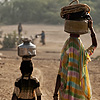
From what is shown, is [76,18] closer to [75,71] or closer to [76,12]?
[76,12]

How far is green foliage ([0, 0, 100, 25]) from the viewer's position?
141ft

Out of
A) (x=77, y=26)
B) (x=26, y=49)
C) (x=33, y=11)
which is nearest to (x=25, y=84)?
(x=26, y=49)

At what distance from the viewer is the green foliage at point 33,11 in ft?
141

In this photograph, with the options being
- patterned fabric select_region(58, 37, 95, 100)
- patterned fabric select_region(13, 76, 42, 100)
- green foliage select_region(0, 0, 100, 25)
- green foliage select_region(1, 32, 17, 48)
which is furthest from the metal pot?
green foliage select_region(0, 0, 100, 25)

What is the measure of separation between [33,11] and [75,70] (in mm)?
43342

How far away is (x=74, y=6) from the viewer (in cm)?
359

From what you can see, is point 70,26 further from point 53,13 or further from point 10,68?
point 53,13

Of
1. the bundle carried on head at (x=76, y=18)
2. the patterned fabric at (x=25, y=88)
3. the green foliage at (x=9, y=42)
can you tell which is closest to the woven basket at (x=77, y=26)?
the bundle carried on head at (x=76, y=18)

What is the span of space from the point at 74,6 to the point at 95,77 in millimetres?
5785

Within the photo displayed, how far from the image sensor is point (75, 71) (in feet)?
12.1

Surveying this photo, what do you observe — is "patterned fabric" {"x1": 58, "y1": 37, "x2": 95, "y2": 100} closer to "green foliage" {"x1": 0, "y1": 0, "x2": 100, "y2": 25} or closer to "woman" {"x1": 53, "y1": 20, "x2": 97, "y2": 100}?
"woman" {"x1": 53, "y1": 20, "x2": 97, "y2": 100}

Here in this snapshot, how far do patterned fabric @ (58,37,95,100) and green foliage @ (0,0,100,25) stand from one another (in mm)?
37092

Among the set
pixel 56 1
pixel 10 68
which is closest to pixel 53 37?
pixel 10 68

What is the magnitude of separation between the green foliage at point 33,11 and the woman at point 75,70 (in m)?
37.1
